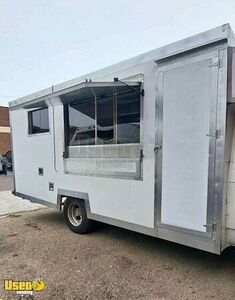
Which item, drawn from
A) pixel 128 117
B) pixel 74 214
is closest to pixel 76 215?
pixel 74 214

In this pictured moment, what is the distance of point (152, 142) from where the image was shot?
351 centimetres

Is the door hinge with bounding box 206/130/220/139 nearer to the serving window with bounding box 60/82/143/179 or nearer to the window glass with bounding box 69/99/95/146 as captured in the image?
the serving window with bounding box 60/82/143/179

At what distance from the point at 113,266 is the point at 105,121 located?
7.50 feet

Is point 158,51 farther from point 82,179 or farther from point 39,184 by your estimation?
point 39,184

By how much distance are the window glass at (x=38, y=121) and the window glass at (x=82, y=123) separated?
2.70 ft

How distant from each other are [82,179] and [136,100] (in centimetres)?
184

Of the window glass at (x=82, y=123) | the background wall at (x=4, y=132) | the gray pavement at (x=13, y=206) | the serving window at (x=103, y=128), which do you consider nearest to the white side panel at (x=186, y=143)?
the serving window at (x=103, y=128)

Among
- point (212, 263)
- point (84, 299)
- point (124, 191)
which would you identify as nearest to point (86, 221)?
point (124, 191)

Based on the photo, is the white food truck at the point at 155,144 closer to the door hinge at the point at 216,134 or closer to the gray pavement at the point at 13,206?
the door hinge at the point at 216,134

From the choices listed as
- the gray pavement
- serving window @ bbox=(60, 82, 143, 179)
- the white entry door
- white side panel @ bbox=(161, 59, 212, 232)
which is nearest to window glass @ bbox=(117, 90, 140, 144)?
serving window @ bbox=(60, 82, 143, 179)

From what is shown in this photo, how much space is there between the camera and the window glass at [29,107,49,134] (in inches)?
217

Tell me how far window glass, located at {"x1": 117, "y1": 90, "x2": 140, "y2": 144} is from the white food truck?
2 centimetres

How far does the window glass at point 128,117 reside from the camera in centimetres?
377

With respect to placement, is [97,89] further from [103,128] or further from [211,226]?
[211,226]
